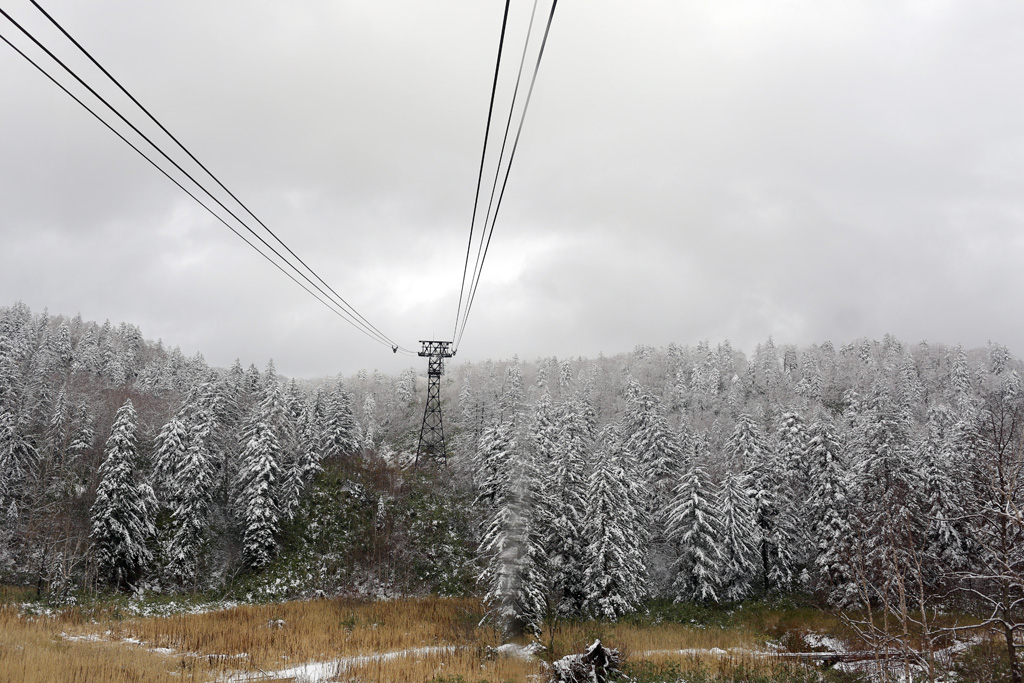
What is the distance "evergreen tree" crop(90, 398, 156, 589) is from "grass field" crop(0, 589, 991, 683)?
6508mm

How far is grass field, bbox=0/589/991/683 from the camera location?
14.2m

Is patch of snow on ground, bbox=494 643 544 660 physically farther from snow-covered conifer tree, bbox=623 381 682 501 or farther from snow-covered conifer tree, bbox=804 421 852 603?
snow-covered conifer tree, bbox=623 381 682 501

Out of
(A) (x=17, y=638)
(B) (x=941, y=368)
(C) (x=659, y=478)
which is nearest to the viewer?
(A) (x=17, y=638)

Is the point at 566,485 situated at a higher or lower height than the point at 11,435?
lower

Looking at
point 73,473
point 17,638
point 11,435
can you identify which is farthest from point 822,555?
point 11,435

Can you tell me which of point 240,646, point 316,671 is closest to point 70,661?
point 316,671

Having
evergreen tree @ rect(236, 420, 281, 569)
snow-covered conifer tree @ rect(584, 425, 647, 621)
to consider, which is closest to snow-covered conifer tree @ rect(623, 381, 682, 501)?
snow-covered conifer tree @ rect(584, 425, 647, 621)

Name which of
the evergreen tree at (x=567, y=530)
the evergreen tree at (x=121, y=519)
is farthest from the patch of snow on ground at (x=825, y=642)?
the evergreen tree at (x=121, y=519)

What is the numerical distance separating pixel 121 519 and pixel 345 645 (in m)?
25.0

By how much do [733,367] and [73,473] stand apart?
16017 cm

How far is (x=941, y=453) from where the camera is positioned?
40719 millimetres

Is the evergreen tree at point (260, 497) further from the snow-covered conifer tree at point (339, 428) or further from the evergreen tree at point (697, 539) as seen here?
the evergreen tree at point (697, 539)

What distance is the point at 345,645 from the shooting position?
20969 millimetres

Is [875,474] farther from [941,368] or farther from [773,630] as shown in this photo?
[941,368]
